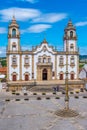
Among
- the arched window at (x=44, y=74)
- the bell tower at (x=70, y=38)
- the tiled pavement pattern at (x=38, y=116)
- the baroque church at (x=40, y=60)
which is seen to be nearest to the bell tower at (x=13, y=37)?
the baroque church at (x=40, y=60)

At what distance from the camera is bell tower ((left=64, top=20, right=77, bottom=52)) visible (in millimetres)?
62156

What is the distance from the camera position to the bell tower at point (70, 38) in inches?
2447

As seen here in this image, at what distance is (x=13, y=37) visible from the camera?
197 feet

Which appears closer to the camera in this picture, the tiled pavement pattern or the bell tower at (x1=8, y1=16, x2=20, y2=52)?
the tiled pavement pattern

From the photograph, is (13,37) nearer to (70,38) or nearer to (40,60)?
(40,60)

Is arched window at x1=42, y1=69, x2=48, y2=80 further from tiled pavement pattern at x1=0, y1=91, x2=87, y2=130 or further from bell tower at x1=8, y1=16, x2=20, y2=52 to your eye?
tiled pavement pattern at x1=0, y1=91, x2=87, y2=130

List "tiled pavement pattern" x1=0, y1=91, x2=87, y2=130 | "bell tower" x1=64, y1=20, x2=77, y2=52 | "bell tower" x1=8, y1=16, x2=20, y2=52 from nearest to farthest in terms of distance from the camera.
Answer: "tiled pavement pattern" x1=0, y1=91, x2=87, y2=130
"bell tower" x1=8, y1=16, x2=20, y2=52
"bell tower" x1=64, y1=20, x2=77, y2=52

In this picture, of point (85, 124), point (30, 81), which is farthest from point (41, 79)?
point (85, 124)

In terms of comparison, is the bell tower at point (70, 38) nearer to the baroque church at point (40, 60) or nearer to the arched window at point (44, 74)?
the baroque church at point (40, 60)

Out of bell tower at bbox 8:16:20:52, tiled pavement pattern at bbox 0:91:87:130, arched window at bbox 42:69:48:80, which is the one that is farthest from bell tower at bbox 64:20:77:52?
tiled pavement pattern at bbox 0:91:87:130

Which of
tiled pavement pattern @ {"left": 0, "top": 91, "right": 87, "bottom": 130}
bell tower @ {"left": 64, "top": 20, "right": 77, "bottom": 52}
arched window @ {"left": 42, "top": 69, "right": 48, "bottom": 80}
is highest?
bell tower @ {"left": 64, "top": 20, "right": 77, "bottom": 52}

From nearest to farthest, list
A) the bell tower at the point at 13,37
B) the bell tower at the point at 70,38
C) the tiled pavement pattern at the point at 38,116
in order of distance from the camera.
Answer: the tiled pavement pattern at the point at 38,116
the bell tower at the point at 13,37
the bell tower at the point at 70,38

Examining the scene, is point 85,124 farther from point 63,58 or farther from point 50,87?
point 63,58

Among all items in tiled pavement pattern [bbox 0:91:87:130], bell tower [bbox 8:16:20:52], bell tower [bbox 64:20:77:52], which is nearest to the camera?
tiled pavement pattern [bbox 0:91:87:130]
